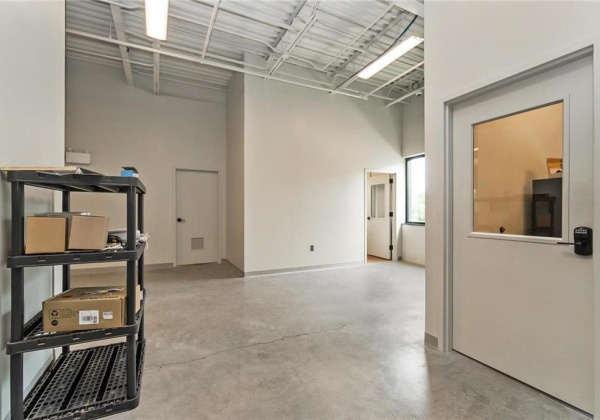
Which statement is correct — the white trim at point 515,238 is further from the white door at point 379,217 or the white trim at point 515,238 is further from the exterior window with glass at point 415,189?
the white door at point 379,217

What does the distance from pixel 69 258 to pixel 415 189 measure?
6455 millimetres

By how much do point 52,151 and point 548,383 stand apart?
382 cm

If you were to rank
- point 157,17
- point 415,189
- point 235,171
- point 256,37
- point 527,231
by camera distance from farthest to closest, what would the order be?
point 415,189 → point 235,171 → point 256,37 → point 157,17 → point 527,231

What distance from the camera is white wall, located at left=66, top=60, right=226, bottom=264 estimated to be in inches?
203

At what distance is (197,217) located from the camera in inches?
244

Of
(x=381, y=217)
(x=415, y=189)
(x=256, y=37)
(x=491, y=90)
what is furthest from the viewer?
(x=381, y=217)

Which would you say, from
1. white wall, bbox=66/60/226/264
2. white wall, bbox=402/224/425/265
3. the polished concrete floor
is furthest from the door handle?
white wall, bbox=66/60/226/264

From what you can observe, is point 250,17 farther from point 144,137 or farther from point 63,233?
point 63,233

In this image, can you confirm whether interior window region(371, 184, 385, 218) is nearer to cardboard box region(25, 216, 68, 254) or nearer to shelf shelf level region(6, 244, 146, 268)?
shelf shelf level region(6, 244, 146, 268)

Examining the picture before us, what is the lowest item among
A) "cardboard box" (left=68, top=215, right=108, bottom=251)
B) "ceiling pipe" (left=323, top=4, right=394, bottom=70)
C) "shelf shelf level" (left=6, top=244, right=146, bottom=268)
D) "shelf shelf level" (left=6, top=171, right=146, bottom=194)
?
"shelf shelf level" (left=6, top=244, right=146, bottom=268)

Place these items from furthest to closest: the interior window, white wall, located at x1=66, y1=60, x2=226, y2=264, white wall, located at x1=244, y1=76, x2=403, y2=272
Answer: the interior window, white wall, located at x1=66, y1=60, x2=226, y2=264, white wall, located at x1=244, y1=76, x2=403, y2=272

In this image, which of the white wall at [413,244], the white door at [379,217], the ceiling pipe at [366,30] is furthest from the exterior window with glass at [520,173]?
the white door at [379,217]

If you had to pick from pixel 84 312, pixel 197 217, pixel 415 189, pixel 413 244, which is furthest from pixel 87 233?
pixel 415 189

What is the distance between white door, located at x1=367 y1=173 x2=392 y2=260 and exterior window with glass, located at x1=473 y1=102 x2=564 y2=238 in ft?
14.7
